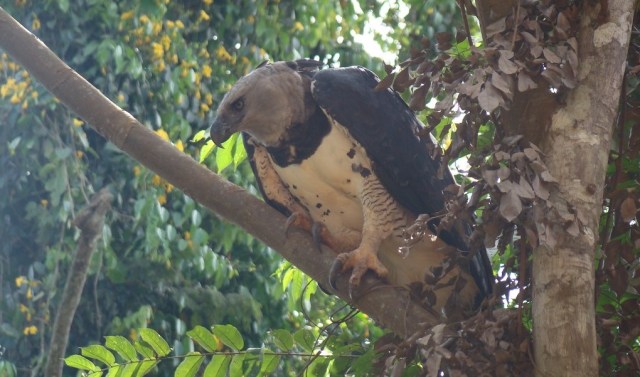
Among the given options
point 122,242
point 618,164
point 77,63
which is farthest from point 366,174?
point 77,63

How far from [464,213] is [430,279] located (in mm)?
300

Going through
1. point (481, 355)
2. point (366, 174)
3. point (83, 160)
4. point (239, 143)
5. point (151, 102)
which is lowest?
point (481, 355)

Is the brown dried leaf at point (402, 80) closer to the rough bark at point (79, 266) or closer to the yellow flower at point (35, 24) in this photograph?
the rough bark at point (79, 266)

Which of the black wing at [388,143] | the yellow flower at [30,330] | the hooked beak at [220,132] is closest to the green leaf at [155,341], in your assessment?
the hooked beak at [220,132]

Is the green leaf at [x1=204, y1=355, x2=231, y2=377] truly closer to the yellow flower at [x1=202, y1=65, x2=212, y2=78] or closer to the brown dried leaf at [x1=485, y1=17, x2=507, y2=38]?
the brown dried leaf at [x1=485, y1=17, x2=507, y2=38]

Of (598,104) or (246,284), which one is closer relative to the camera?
(598,104)

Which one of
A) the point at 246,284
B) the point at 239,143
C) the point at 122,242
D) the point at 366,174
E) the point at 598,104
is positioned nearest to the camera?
the point at 598,104

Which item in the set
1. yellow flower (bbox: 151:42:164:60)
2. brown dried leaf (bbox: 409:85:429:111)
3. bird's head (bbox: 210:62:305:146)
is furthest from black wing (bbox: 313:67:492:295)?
yellow flower (bbox: 151:42:164:60)

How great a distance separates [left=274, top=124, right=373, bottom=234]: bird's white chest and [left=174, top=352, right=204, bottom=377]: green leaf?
0.70 metres

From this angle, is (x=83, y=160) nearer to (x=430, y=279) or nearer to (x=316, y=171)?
(x=316, y=171)

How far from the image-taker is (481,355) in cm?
180

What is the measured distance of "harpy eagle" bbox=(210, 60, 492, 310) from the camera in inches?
109

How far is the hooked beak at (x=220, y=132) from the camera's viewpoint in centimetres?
284

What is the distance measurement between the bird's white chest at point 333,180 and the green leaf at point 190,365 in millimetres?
696
